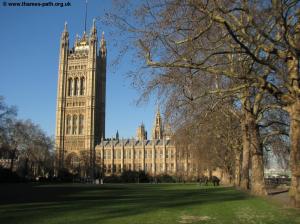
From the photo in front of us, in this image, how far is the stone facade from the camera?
148625 mm

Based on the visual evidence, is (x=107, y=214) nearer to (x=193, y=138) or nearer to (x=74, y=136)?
(x=193, y=138)

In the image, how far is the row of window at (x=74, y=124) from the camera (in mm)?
151625

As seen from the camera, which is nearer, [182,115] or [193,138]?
[182,115]

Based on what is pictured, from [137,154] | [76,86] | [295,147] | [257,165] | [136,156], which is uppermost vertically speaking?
[76,86]

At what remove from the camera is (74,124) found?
153m

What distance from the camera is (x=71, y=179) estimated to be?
96.4 m

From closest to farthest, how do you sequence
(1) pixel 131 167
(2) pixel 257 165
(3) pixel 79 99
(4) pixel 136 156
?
(2) pixel 257 165
(3) pixel 79 99
(1) pixel 131 167
(4) pixel 136 156

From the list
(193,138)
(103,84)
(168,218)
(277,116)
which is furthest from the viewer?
(103,84)

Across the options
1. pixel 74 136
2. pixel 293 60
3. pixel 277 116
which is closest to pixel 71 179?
pixel 74 136

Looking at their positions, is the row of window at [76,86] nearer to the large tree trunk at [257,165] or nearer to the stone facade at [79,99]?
the stone facade at [79,99]

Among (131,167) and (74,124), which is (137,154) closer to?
(131,167)

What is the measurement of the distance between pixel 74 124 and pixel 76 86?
45.6 ft

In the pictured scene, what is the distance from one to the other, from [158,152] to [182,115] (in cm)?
12289

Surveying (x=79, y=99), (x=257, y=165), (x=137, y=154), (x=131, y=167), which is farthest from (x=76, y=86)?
(x=257, y=165)
